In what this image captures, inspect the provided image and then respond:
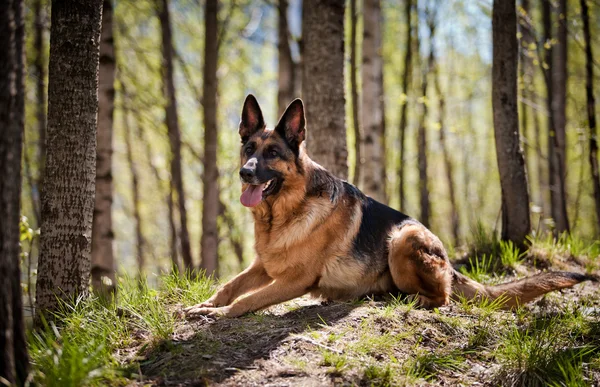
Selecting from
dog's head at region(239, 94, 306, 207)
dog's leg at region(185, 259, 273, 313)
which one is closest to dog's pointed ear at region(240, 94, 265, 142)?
dog's head at region(239, 94, 306, 207)

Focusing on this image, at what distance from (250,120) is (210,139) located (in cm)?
428

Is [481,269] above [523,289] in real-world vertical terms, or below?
below

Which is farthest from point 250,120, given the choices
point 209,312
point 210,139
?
point 210,139

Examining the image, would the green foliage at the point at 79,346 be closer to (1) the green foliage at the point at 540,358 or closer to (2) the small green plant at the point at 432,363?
(2) the small green plant at the point at 432,363

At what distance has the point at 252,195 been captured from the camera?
183 inches

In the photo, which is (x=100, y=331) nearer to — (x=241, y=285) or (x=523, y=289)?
(x=241, y=285)

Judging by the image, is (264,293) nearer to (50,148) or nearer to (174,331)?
(174,331)

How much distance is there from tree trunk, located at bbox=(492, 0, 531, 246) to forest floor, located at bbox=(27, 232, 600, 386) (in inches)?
82.7

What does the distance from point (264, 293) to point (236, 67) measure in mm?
14090

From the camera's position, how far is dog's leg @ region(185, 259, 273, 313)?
4.67 m

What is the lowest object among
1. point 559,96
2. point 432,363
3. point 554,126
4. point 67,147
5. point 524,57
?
point 432,363

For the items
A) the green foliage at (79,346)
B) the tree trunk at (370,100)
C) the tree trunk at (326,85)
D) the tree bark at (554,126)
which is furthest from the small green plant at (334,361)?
the tree bark at (554,126)

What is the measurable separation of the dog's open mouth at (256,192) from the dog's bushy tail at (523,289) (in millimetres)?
2211

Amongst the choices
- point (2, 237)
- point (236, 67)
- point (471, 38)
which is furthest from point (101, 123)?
point (471, 38)
